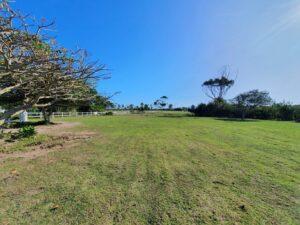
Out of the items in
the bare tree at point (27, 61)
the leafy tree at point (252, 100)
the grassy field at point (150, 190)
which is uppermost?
the leafy tree at point (252, 100)

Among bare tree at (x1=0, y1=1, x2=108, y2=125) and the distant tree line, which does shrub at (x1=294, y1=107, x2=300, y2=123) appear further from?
bare tree at (x1=0, y1=1, x2=108, y2=125)

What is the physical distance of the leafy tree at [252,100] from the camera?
30.5 m

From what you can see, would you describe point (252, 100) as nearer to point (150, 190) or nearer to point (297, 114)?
point (297, 114)

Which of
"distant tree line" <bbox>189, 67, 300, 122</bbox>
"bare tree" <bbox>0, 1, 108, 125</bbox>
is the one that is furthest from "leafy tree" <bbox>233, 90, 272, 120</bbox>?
"bare tree" <bbox>0, 1, 108, 125</bbox>

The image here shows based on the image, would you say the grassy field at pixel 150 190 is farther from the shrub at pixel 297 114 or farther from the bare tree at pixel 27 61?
the shrub at pixel 297 114

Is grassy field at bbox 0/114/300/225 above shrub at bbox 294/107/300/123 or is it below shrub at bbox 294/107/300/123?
below

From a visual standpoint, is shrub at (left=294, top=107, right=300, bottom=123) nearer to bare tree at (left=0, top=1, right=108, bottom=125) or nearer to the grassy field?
the grassy field

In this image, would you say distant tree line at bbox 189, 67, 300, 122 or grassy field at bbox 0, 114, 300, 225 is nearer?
grassy field at bbox 0, 114, 300, 225

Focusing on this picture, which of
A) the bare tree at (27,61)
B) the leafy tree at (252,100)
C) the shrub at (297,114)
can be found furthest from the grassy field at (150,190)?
the shrub at (297,114)

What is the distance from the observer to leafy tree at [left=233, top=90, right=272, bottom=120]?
30.5 metres

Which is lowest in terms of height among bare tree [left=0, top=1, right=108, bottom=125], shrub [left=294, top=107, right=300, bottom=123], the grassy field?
the grassy field

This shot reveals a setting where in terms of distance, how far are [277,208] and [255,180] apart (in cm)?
103

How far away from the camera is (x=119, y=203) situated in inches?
106

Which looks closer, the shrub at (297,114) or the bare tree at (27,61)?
the bare tree at (27,61)
